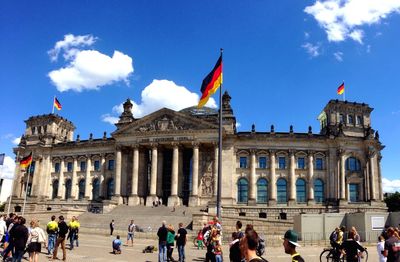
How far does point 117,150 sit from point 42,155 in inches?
718

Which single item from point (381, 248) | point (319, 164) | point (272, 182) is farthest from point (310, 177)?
point (381, 248)

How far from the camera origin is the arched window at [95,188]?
68.4 meters

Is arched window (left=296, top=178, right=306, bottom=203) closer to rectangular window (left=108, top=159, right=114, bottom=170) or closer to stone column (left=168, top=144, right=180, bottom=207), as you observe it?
stone column (left=168, top=144, right=180, bottom=207)

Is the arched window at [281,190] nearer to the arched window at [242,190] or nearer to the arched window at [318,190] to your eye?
the arched window at [318,190]

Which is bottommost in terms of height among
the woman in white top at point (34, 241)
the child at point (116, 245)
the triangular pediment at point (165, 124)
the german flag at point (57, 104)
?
the child at point (116, 245)

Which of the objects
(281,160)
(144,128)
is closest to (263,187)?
(281,160)

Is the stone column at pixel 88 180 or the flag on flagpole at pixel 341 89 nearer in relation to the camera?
the flag on flagpole at pixel 341 89

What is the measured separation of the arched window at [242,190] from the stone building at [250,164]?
152 millimetres

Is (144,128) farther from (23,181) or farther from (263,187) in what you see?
(23,181)

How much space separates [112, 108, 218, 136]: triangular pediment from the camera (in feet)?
198

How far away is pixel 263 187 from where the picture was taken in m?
61.1

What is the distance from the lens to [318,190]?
60.4 metres

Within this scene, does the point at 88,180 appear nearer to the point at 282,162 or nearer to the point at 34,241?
the point at 282,162

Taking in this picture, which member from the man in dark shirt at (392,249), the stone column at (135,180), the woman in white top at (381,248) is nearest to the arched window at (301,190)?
the stone column at (135,180)
